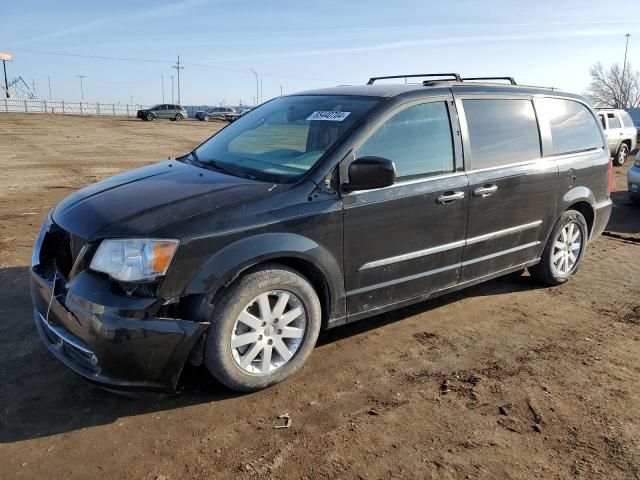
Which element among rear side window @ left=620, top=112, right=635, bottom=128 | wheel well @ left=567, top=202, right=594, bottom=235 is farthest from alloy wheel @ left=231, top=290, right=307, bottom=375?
rear side window @ left=620, top=112, right=635, bottom=128

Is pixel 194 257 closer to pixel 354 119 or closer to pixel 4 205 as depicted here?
pixel 354 119

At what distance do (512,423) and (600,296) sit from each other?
265 centimetres

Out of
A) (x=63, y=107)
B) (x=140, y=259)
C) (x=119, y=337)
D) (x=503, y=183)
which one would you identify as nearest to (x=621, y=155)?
(x=503, y=183)

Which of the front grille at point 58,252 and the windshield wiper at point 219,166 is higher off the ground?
the windshield wiper at point 219,166

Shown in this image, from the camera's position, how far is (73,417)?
3.04m

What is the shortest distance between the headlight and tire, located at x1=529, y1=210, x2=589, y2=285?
365cm

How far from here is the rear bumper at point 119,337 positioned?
2.83 m

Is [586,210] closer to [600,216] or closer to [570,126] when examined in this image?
[600,216]

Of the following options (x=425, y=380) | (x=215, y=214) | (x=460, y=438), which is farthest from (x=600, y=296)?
(x=215, y=214)

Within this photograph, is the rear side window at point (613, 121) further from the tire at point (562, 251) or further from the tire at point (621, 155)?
the tire at point (562, 251)

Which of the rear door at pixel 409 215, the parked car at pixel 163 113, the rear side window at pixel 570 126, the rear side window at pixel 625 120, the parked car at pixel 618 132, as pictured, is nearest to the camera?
the rear door at pixel 409 215

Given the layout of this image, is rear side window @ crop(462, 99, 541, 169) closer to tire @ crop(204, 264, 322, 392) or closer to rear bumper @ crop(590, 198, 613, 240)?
rear bumper @ crop(590, 198, 613, 240)

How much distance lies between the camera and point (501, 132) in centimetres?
449

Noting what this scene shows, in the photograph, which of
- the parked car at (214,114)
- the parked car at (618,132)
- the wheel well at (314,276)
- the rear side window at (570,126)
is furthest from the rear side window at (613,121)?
the parked car at (214,114)
